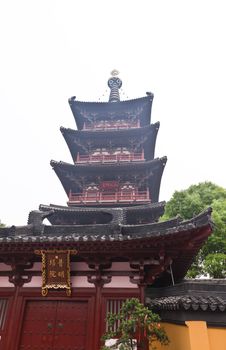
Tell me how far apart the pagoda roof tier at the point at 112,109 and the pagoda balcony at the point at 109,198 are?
23.6 feet

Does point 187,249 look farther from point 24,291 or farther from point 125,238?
point 24,291

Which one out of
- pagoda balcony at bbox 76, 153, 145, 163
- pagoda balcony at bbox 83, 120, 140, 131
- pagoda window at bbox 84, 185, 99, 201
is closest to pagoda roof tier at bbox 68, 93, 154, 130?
pagoda balcony at bbox 83, 120, 140, 131

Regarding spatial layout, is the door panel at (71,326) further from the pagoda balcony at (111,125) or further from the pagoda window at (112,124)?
the pagoda window at (112,124)

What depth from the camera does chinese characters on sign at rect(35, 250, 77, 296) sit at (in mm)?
9172

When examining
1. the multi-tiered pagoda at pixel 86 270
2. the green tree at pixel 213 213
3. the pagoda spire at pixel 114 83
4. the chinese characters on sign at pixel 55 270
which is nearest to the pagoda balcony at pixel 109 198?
the multi-tiered pagoda at pixel 86 270

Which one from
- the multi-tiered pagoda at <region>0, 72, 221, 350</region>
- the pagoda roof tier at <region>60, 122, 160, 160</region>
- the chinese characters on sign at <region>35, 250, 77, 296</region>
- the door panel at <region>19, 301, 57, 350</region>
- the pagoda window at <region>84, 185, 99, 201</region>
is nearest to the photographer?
the multi-tiered pagoda at <region>0, 72, 221, 350</region>

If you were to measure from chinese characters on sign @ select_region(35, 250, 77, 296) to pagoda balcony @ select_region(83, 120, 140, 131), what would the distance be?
12236 mm

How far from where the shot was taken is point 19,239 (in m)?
8.64

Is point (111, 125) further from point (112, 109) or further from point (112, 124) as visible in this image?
point (112, 109)

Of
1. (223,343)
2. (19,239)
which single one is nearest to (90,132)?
(19,239)

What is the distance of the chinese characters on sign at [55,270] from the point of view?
30.1ft

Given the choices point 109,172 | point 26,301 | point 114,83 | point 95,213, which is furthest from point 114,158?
point 26,301

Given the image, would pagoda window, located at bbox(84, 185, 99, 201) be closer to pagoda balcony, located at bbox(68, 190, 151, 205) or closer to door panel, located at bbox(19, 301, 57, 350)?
pagoda balcony, located at bbox(68, 190, 151, 205)

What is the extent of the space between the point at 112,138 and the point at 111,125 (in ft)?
6.82
